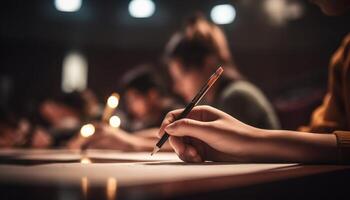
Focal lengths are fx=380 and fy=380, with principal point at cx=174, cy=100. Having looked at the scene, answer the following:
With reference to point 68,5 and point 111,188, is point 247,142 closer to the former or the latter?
point 111,188

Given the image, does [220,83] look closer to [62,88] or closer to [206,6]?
[206,6]

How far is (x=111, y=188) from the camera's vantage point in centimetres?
39

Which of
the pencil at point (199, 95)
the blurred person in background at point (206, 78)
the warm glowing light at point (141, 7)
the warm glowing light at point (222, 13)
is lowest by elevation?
the pencil at point (199, 95)

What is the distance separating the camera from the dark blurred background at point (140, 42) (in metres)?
4.46

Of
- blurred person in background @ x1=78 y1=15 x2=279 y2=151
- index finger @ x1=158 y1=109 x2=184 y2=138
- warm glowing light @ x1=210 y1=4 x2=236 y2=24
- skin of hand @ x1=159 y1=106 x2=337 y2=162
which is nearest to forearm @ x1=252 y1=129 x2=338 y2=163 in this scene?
skin of hand @ x1=159 y1=106 x2=337 y2=162

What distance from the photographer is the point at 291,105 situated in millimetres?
3615

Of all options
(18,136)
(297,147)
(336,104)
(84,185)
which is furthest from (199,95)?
(18,136)

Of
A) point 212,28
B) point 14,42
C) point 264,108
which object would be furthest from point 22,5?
point 264,108

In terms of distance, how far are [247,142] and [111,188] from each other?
1.17 feet

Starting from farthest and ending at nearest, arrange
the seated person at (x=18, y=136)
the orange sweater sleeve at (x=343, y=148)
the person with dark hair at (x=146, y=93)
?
the person with dark hair at (x=146, y=93) < the seated person at (x=18, y=136) < the orange sweater sleeve at (x=343, y=148)

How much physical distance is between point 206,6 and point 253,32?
0.74 m

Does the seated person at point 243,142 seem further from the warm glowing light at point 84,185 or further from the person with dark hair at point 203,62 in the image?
the person with dark hair at point 203,62

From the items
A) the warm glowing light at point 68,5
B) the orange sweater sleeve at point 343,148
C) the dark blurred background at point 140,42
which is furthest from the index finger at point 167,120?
the warm glowing light at point 68,5

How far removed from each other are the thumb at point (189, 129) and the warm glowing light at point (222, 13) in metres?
4.25
